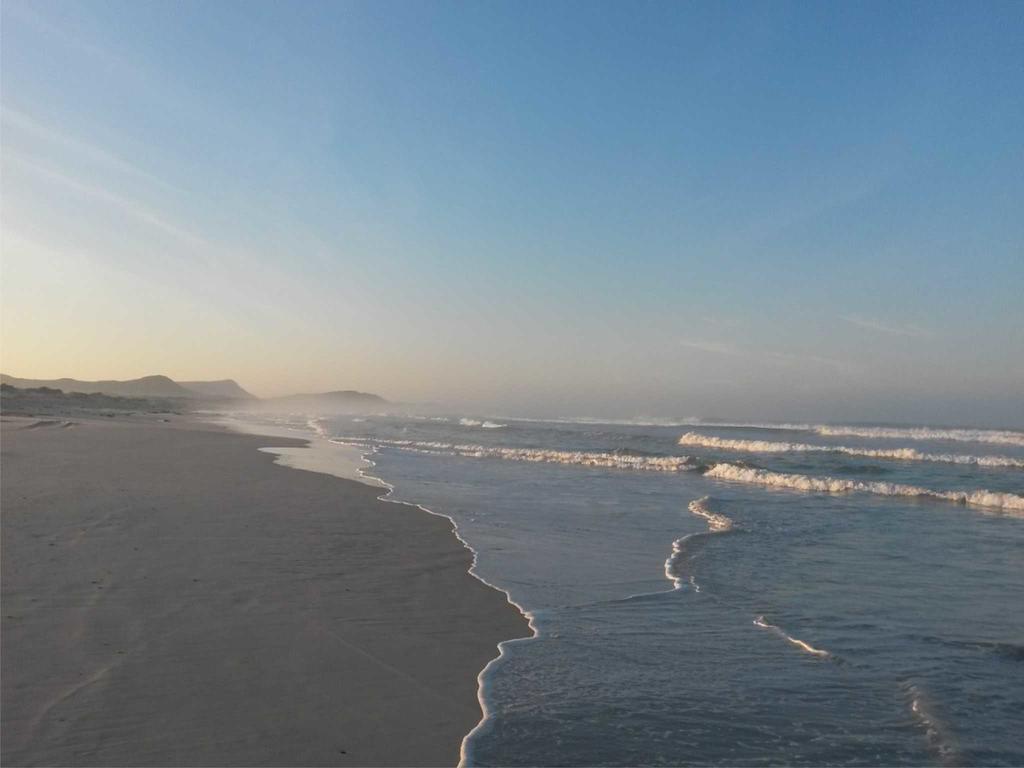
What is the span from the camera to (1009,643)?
580 cm

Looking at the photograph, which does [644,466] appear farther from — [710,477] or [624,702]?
[624,702]

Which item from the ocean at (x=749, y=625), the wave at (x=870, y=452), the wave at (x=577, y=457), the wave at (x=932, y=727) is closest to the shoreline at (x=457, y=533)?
the ocean at (x=749, y=625)

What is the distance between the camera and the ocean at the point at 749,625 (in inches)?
161

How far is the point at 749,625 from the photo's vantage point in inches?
245

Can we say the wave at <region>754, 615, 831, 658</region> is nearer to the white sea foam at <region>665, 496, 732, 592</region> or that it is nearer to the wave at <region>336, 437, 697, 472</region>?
the white sea foam at <region>665, 496, 732, 592</region>

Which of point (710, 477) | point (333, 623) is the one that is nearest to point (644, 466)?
point (710, 477)

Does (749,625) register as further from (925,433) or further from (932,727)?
(925,433)

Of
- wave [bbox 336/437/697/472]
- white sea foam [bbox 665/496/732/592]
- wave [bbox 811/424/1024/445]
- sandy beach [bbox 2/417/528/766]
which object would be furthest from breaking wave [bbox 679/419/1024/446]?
sandy beach [bbox 2/417/528/766]

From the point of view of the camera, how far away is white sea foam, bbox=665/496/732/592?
7.91m

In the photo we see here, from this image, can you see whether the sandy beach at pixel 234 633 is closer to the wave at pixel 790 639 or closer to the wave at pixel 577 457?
the wave at pixel 790 639

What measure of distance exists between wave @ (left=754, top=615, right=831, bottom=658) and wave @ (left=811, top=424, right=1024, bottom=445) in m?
31.2

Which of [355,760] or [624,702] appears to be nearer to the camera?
[355,760]

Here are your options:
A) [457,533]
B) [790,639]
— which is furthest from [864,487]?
[790,639]

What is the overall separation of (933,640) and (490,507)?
8060 mm
